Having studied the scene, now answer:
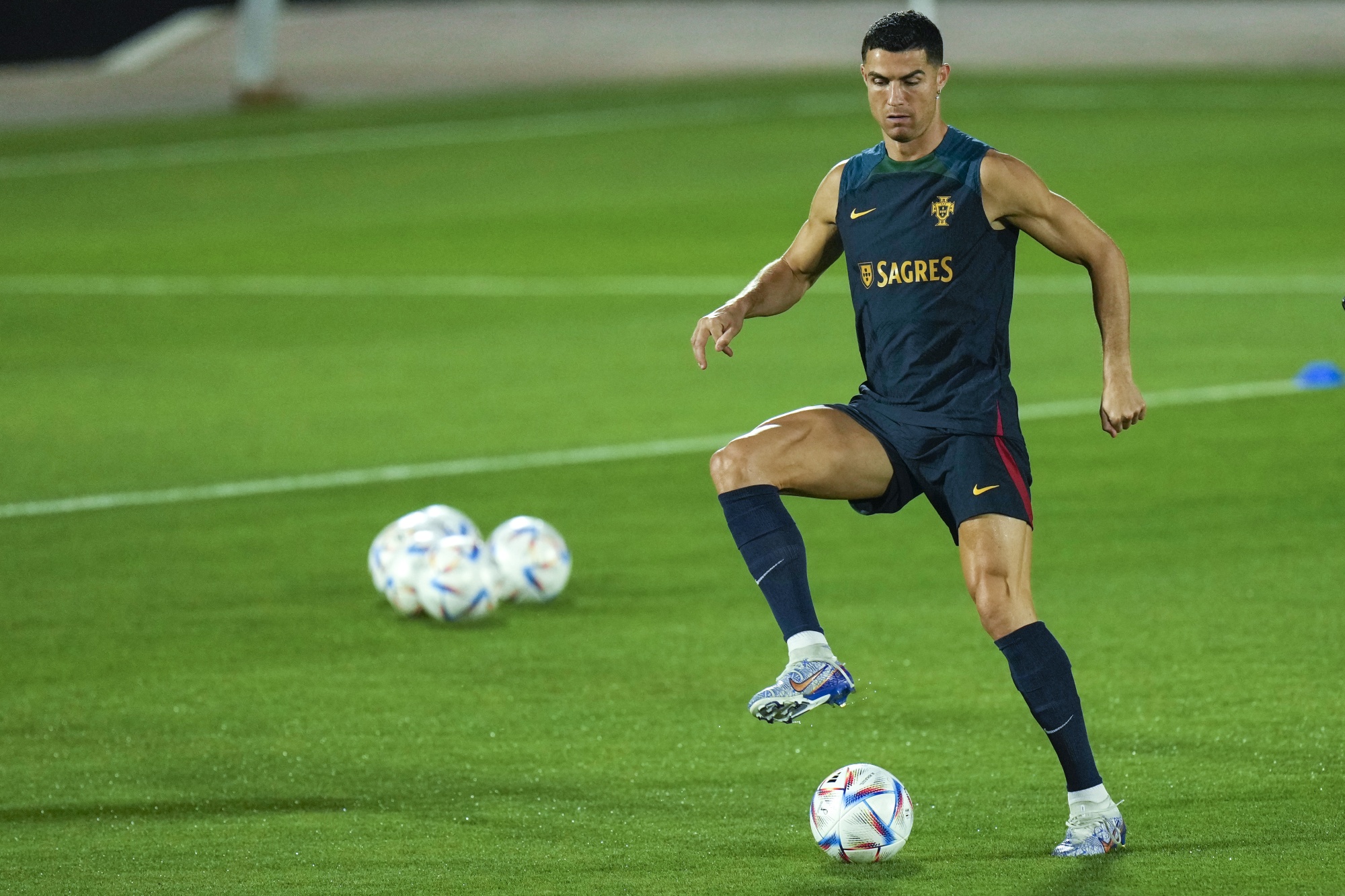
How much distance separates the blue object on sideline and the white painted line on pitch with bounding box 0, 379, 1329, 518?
3.9 inches

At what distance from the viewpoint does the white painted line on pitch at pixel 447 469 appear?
38.0ft

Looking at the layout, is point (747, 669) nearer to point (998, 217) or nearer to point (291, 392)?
point (998, 217)

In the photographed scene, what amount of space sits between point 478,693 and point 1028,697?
8.41ft

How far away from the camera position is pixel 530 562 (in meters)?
9.27

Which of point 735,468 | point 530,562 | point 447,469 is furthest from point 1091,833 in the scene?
point 447,469

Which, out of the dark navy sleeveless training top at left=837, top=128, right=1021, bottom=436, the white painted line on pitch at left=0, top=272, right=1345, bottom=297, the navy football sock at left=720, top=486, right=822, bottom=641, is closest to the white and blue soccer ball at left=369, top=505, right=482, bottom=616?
the navy football sock at left=720, top=486, right=822, bottom=641

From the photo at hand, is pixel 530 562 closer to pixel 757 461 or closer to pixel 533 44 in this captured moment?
pixel 757 461

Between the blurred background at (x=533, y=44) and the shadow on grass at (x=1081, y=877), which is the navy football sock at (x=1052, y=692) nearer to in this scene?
the shadow on grass at (x=1081, y=877)

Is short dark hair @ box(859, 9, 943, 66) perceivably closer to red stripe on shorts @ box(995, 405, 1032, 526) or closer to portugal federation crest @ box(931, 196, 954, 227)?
portugal federation crest @ box(931, 196, 954, 227)

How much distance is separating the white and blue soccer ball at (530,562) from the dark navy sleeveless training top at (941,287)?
306 cm

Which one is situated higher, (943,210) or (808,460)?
(943,210)

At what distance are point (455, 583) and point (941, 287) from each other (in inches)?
125

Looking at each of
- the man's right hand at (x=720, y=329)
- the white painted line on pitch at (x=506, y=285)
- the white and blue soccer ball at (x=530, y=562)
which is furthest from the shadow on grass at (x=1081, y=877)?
the white painted line on pitch at (x=506, y=285)

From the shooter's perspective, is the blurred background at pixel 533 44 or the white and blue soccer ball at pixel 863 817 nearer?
the white and blue soccer ball at pixel 863 817
